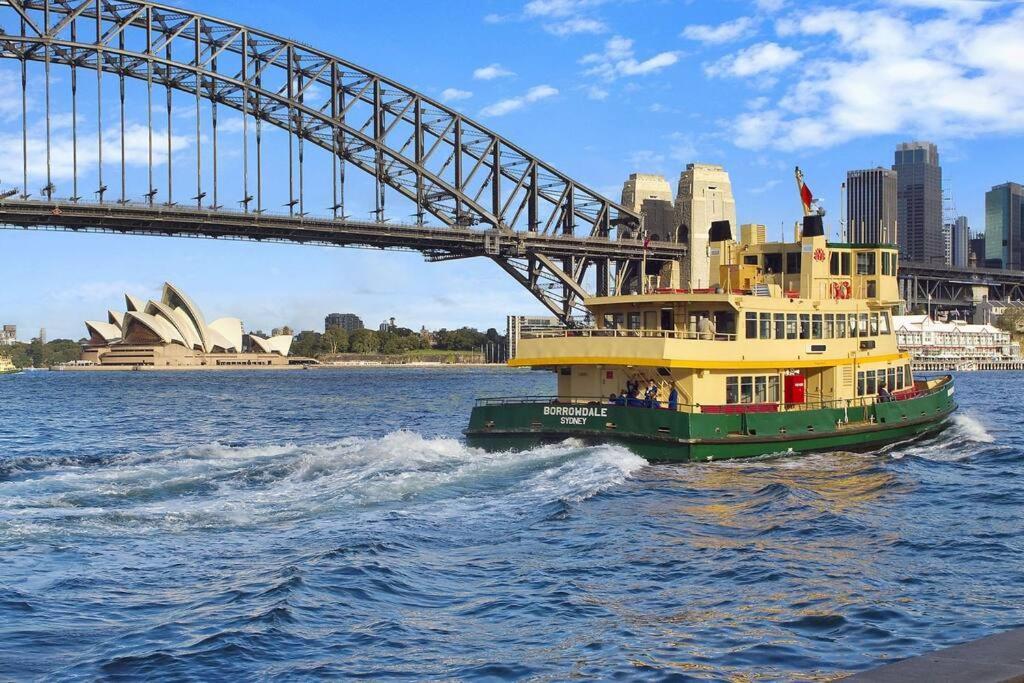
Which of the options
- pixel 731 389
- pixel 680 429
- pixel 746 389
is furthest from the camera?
pixel 746 389

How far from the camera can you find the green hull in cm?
2681

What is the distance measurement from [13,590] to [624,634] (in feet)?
25.6

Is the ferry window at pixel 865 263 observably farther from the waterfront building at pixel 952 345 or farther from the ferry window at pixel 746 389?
the waterfront building at pixel 952 345

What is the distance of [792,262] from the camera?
107 ft

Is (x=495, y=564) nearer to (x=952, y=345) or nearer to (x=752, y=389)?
(x=752, y=389)

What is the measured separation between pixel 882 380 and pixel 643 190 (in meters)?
104

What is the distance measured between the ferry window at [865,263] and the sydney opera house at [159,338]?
15166 centimetres

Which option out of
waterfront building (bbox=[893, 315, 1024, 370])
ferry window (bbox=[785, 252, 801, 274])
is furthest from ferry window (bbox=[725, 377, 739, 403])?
waterfront building (bbox=[893, 315, 1024, 370])

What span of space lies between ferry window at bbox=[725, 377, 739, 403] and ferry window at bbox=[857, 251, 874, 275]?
7055 millimetres

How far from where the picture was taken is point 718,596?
15.0m

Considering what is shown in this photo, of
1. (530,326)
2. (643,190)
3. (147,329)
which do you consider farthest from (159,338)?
(530,326)

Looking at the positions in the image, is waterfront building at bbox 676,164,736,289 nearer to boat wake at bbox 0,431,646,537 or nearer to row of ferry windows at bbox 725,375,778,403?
row of ferry windows at bbox 725,375,778,403

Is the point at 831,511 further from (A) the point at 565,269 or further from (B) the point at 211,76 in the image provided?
(A) the point at 565,269

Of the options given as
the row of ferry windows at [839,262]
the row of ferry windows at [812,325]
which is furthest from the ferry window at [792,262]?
the row of ferry windows at [812,325]
